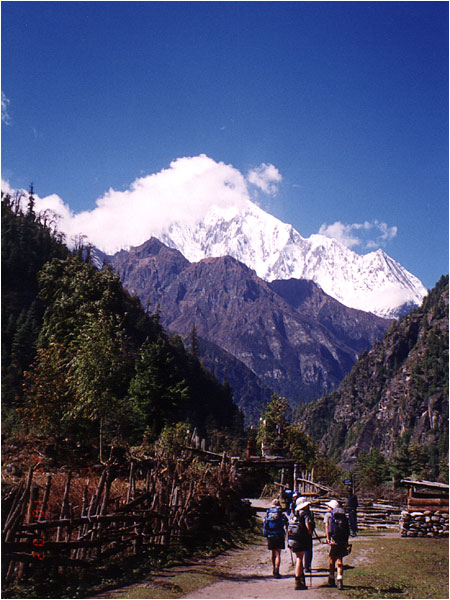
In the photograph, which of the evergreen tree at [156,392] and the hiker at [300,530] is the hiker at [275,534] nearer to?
the hiker at [300,530]

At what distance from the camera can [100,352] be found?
34.5 meters

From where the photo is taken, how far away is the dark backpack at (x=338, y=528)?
13781 mm

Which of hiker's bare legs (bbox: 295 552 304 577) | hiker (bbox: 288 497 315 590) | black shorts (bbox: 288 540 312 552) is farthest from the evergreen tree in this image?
hiker's bare legs (bbox: 295 552 304 577)

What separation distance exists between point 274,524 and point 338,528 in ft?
8.60

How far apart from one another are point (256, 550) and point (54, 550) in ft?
40.3

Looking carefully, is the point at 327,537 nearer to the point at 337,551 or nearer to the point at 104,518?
the point at 337,551

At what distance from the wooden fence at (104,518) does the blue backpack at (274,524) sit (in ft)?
12.4

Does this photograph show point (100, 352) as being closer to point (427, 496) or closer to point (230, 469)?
point (230, 469)

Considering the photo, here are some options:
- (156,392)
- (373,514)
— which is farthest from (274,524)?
(156,392)

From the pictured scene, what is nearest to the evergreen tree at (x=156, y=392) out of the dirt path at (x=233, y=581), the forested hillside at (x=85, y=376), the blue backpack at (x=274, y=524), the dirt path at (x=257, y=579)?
the forested hillside at (x=85, y=376)

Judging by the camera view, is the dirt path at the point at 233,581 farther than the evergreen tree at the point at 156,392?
No

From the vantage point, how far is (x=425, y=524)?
25.0m

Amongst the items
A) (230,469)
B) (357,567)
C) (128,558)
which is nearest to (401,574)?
(357,567)

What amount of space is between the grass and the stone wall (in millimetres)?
1773
